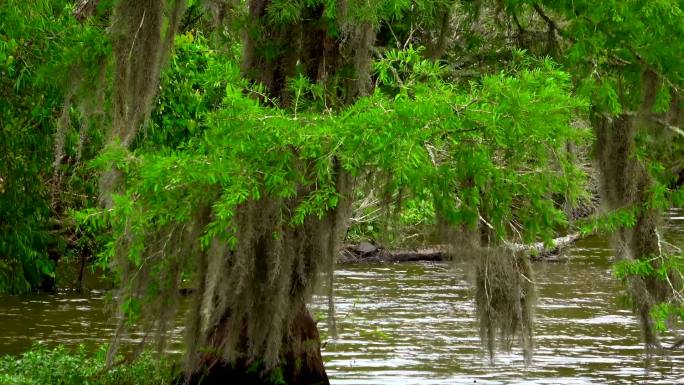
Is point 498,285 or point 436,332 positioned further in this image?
point 436,332

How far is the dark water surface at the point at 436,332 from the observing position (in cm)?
1597

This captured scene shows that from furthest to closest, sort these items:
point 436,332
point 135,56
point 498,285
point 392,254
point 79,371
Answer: point 392,254 < point 436,332 < point 79,371 < point 498,285 < point 135,56

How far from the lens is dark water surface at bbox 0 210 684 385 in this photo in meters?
16.0

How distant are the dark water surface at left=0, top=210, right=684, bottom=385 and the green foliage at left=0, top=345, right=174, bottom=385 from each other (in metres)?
1.84

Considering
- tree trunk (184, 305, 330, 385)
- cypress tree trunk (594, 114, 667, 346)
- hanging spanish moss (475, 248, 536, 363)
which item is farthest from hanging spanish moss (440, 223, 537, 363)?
tree trunk (184, 305, 330, 385)

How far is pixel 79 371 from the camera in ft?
43.0

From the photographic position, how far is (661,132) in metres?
→ 12.3

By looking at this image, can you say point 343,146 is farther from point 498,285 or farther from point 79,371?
point 79,371

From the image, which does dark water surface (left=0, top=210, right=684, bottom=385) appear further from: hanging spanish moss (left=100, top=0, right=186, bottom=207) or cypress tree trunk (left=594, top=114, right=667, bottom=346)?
hanging spanish moss (left=100, top=0, right=186, bottom=207)

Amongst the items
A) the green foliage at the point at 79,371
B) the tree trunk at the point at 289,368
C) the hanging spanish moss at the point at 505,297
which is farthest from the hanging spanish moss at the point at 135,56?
A: the hanging spanish moss at the point at 505,297

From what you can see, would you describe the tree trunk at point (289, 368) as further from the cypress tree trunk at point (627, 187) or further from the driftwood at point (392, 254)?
the driftwood at point (392, 254)

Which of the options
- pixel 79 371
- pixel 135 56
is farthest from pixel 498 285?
pixel 79 371

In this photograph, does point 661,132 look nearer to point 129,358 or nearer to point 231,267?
point 231,267

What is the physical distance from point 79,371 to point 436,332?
23.4ft
